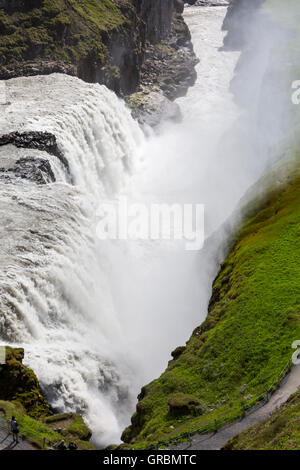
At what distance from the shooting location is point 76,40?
9669cm

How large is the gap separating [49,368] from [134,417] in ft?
23.0

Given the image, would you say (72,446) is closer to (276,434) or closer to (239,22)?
(276,434)

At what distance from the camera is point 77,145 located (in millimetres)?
69875

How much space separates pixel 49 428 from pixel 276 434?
1494 cm

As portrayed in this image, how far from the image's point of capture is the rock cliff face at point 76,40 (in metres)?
88.8

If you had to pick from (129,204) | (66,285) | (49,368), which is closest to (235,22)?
(129,204)

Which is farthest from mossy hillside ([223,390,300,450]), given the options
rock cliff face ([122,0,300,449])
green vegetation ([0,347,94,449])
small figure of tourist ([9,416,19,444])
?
green vegetation ([0,347,94,449])

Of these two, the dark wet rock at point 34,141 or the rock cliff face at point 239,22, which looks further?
the rock cliff face at point 239,22

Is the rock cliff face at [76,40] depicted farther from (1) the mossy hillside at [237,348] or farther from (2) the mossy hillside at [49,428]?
(2) the mossy hillside at [49,428]

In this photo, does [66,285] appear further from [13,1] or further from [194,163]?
[13,1]

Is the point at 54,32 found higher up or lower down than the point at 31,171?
higher up

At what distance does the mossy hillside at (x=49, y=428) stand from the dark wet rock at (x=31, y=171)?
3013 cm

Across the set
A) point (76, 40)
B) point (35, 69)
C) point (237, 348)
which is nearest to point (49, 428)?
point (237, 348)

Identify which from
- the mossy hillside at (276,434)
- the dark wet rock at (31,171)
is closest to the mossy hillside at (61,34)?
the dark wet rock at (31,171)
